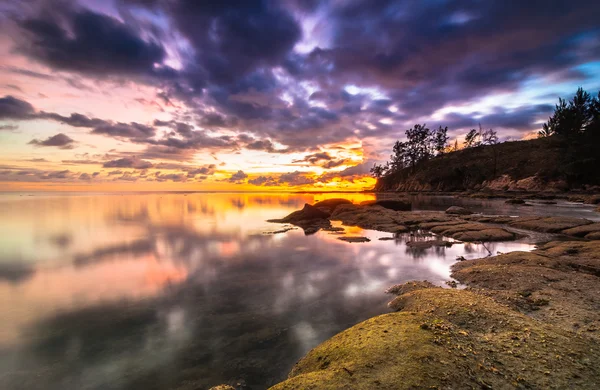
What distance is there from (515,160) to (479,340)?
114 metres

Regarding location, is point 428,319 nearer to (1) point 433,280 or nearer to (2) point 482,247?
(1) point 433,280

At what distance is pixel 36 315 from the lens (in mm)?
8852

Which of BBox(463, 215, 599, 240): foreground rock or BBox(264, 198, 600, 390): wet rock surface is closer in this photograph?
BBox(264, 198, 600, 390): wet rock surface

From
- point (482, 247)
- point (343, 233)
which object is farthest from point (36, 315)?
point (482, 247)

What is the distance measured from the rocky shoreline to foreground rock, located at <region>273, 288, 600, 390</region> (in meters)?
0.02

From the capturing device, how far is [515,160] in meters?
93.5

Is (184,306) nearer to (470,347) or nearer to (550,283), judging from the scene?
(470,347)

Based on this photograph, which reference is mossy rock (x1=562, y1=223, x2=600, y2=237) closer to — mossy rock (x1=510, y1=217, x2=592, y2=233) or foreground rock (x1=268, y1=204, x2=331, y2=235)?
mossy rock (x1=510, y1=217, x2=592, y2=233)

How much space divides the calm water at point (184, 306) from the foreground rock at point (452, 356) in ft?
6.17

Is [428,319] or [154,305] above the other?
[428,319]

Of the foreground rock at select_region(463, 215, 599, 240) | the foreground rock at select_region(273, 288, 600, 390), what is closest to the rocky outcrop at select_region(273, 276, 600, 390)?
the foreground rock at select_region(273, 288, 600, 390)

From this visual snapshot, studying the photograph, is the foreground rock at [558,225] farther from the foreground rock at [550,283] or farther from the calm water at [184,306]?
the foreground rock at [550,283]

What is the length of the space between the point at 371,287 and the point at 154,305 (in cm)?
794

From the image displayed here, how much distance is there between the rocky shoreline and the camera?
4008mm
